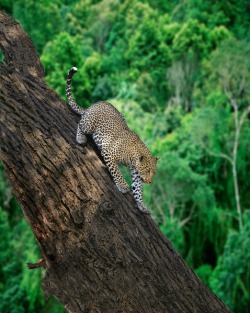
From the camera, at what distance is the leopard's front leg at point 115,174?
15.7 feet

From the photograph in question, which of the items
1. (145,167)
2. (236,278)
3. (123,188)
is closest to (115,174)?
(123,188)

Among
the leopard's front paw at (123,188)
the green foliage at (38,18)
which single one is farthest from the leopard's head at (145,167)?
the green foliage at (38,18)

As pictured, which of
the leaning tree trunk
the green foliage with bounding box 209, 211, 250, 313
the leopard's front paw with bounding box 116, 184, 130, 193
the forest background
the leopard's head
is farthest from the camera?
the forest background

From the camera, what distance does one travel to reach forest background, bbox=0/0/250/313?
2544cm

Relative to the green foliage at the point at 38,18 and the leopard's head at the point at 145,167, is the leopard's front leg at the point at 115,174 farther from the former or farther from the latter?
the green foliage at the point at 38,18

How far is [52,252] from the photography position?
170 inches

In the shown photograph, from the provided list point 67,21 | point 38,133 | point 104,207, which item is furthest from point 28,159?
point 67,21

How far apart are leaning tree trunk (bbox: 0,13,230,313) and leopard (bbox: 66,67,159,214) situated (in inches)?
19.8

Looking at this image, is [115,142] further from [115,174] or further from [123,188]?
[123,188]

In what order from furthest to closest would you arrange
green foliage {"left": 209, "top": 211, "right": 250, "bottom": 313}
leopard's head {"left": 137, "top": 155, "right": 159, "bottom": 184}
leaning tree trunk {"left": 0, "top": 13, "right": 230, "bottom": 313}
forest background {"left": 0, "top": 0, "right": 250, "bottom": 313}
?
1. forest background {"left": 0, "top": 0, "right": 250, "bottom": 313}
2. green foliage {"left": 209, "top": 211, "right": 250, "bottom": 313}
3. leopard's head {"left": 137, "top": 155, "right": 159, "bottom": 184}
4. leaning tree trunk {"left": 0, "top": 13, "right": 230, "bottom": 313}

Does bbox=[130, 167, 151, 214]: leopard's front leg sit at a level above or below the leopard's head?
below

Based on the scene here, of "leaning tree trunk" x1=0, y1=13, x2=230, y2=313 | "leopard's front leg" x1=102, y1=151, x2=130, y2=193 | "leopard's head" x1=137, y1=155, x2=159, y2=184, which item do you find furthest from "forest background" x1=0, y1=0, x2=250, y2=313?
"leaning tree trunk" x1=0, y1=13, x2=230, y2=313

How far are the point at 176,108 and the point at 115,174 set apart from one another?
119 ft

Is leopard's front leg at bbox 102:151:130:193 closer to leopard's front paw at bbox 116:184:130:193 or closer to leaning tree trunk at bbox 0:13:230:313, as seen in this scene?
leopard's front paw at bbox 116:184:130:193
